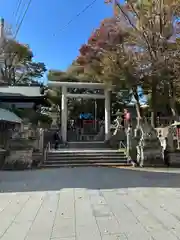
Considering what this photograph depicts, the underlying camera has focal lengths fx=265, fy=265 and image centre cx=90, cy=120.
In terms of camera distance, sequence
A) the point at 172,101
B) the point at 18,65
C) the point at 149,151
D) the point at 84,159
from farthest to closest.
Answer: the point at 18,65
the point at 172,101
the point at 84,159
the point at 149,151

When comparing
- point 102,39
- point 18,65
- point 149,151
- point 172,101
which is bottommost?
point 149,151

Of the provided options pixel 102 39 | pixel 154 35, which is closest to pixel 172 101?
pixel 154 35

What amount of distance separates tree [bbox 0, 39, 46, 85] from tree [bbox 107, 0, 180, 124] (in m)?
13.9

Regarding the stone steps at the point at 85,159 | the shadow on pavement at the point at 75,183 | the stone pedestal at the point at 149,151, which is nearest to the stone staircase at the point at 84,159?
the stone steps at the point at 85,159

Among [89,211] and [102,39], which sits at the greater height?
[102,39]

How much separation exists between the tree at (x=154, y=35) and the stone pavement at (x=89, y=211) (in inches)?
311

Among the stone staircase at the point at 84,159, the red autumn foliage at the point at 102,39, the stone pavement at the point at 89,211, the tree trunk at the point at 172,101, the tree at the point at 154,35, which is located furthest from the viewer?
the red autumn foliage at the point at 102,39

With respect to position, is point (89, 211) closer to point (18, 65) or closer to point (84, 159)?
point (84, 159)

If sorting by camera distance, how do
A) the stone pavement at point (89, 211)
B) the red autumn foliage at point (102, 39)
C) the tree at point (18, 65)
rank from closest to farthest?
the stone pavement at point (89, 211), the red autumn foliage at point (102, 39), the tree at point (18, 65)

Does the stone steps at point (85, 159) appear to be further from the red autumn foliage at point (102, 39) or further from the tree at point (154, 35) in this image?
the red autumn foliage at point (102, 39)

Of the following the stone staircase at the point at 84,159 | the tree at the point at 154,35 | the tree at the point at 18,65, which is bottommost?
the stone staircase at the point at 84,159

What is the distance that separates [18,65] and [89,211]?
27462 mm

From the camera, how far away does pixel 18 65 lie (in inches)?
1185

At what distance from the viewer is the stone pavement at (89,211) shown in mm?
3918
